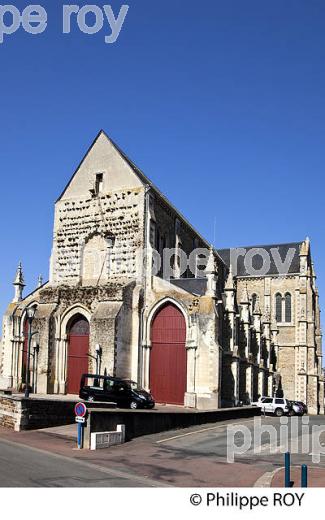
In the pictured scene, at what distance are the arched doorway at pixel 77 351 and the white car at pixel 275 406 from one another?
1247cm

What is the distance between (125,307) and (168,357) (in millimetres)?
3873

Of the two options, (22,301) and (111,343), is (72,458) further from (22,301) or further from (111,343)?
(22,301)

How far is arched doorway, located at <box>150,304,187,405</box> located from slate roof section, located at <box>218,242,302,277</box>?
2973 centimetres

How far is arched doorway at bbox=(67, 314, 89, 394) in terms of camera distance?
118ft

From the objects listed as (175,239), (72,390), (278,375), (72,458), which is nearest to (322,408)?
(278,375)

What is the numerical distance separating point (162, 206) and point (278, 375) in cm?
2645

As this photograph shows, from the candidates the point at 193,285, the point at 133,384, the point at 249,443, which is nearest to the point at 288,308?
the point at 193,285

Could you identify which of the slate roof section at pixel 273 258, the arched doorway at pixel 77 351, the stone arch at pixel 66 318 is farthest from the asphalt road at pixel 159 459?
the slate roof section at pixel 273 258

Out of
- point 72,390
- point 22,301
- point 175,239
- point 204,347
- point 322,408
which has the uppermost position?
point 175,239

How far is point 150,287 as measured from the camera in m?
35.4

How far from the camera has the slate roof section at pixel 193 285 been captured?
117ft

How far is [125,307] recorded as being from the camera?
113 ft

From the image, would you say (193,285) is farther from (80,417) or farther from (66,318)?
(80,417)
